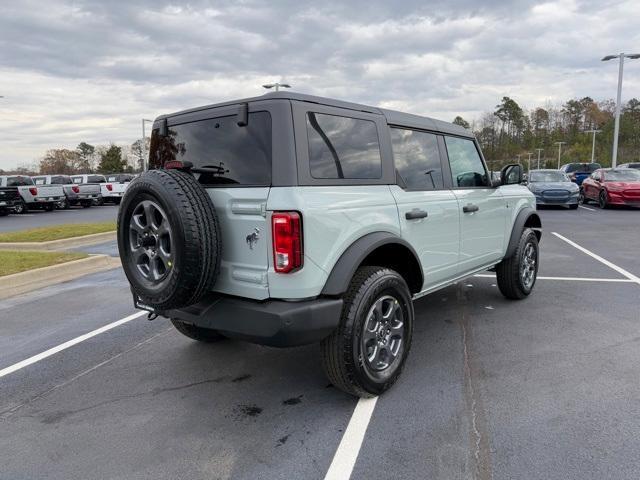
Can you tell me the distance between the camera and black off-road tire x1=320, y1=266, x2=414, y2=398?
3.05m

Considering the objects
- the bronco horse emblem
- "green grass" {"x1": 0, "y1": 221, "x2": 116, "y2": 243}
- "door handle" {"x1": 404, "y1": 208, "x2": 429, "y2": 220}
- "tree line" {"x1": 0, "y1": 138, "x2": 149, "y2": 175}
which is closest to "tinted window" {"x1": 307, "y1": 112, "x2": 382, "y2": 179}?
"door handle" {"x1": 404, "y1": 208, "x2": 429, "y2": 220}

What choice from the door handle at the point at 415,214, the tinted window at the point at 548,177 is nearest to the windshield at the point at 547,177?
the tinted window at the point at 548,177

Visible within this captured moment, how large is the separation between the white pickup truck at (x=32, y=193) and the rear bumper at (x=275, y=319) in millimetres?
21976

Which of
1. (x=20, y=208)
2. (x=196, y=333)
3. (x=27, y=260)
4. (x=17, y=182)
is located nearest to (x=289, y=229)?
(x=196, y=333)

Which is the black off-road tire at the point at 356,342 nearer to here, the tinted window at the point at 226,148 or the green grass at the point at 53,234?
the tinted window at the point at 226,148

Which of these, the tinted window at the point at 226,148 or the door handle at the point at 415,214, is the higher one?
the tinted window at the point at 226,148

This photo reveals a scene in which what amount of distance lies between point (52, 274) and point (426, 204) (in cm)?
619

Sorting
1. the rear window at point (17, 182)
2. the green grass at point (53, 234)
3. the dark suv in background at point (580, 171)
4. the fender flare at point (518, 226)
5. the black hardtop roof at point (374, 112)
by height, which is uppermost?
the black hardtop roof at point (374, 112)

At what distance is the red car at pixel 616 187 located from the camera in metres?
17.3

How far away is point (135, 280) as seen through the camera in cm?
322

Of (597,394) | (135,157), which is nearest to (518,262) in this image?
(597,394)

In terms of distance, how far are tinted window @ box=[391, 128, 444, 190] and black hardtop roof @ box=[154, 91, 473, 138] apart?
80 mm

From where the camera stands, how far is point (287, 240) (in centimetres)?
277

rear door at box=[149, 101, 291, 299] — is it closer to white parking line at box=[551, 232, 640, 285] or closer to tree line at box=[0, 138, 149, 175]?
white parking line at box=[551, 232, 640, 285]
